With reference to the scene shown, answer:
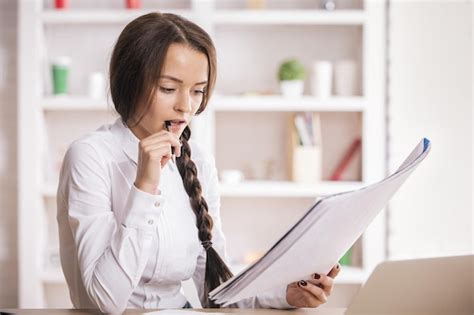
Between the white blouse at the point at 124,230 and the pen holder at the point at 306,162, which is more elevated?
the white blouse at the point at 124,230

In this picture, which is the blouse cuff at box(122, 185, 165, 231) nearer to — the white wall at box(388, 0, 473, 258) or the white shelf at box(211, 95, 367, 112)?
the white shelf at box(211, 95, 367, 112)

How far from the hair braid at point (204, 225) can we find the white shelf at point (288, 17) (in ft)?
6.07

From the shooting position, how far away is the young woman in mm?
1322

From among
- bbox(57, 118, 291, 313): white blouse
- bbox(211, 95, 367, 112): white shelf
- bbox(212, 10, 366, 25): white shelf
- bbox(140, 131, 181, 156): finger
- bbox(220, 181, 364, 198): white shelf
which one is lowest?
bbox(220, 181, 364, 198): white shelf

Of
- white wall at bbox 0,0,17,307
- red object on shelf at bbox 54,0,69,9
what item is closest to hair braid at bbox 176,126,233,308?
red object on shelf at bbox 54,0,69,9

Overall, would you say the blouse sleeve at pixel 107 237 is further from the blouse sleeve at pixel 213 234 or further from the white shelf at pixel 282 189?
the white shelf at pixel 282 189

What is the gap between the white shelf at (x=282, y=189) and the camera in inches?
135

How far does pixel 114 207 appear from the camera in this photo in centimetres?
150

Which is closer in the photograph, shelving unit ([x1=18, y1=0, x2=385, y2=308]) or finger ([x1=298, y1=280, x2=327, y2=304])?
finger ([x1=298, y1=280, x2=327, y2=304])

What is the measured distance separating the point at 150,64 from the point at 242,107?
2.01 m

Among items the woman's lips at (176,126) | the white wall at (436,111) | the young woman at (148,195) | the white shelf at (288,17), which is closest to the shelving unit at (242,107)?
the white shelf at (288,17)

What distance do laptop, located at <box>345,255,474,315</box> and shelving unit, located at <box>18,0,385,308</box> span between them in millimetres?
2172

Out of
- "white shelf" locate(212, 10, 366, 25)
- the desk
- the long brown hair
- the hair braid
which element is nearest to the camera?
the desk

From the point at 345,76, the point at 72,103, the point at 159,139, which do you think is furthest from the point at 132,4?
the point at 159,139
